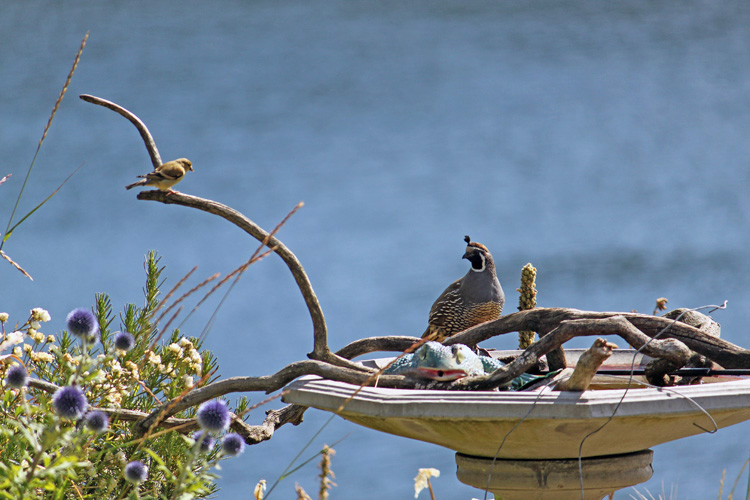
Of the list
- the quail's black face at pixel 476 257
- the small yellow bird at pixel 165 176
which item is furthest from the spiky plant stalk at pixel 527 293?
the small yellow bird at pixel 165 176

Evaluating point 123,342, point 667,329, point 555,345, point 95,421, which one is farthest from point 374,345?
point 95,421

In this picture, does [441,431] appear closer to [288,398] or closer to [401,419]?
[401,419]

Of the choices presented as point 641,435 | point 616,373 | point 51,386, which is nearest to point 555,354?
point 616,373

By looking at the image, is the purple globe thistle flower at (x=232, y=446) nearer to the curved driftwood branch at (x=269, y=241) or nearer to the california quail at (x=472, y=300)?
the curved driftwood branch at (x=269, y=241)

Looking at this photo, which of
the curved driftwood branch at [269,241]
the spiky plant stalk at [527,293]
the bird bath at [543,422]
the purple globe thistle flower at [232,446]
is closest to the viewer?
the purple globe thistle flower at [232,446]

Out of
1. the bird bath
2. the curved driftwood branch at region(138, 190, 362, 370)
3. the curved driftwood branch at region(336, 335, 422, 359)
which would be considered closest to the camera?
the bird bath

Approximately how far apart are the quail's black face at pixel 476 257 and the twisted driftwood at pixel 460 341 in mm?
317

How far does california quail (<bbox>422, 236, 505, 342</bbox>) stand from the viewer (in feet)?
6.63

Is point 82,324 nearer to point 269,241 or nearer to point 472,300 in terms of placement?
point 269,241

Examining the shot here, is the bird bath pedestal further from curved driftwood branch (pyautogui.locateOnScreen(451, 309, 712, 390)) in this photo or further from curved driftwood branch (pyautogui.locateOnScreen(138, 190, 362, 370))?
curved driftwood branch (pyautogui.locateOnScreen(138, 190, 362, 370))

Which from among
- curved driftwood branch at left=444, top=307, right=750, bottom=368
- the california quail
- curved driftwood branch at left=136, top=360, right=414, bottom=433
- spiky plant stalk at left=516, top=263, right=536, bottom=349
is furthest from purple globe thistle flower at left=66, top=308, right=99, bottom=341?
spiky plant stalk at left=516, top=263, right=536, bottom=349

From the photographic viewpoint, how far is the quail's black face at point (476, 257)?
6.77ft

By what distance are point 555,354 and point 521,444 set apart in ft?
0.99

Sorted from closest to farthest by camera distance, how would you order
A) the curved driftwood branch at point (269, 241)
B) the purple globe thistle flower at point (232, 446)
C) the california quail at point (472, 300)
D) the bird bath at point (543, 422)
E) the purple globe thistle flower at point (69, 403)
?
1. the purple globe thistle flower at point (69, 403)
2. the purple globe thistle flower at point (232, 446)
3. the bird bath at point (543, 422)
4. the curved driftwood branch at point (269, 241)
5. the california quail at point (472, 300)
